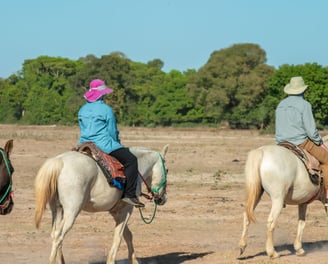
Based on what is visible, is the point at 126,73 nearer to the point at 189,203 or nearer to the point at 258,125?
the point at 258,125

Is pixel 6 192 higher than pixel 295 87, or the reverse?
pixel 295 87

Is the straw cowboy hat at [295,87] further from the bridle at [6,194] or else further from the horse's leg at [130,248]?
the bridle at [6,194]

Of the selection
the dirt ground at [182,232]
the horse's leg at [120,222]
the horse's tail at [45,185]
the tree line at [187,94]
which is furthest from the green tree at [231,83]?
the horse's tail at [45,185]

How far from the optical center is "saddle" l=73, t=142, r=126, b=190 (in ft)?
34.3

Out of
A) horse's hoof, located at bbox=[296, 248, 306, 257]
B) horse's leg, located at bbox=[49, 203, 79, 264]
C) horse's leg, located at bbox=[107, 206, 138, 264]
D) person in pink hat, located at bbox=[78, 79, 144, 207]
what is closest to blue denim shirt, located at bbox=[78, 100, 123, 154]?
person in pink hat, located at bbox=[78, 79, 144, 207]

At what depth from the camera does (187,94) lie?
97250 millimetres

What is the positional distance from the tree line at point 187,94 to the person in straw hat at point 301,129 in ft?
210

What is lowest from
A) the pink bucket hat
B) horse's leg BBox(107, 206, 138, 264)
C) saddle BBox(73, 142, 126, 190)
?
horse's leg BBox(107, 206, 138, 264)

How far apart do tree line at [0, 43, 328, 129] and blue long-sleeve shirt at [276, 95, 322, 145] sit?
6385cm

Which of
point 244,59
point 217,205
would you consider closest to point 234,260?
point 217,205

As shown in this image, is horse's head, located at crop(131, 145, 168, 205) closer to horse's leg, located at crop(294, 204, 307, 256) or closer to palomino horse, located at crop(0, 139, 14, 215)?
horse's leg, located at crop(294, 204, 307, 256)

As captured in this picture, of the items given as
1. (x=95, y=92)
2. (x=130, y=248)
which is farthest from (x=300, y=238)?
(x=95, y=92)

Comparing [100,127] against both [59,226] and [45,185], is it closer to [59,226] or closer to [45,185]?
[45,185]

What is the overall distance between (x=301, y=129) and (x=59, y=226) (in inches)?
168
